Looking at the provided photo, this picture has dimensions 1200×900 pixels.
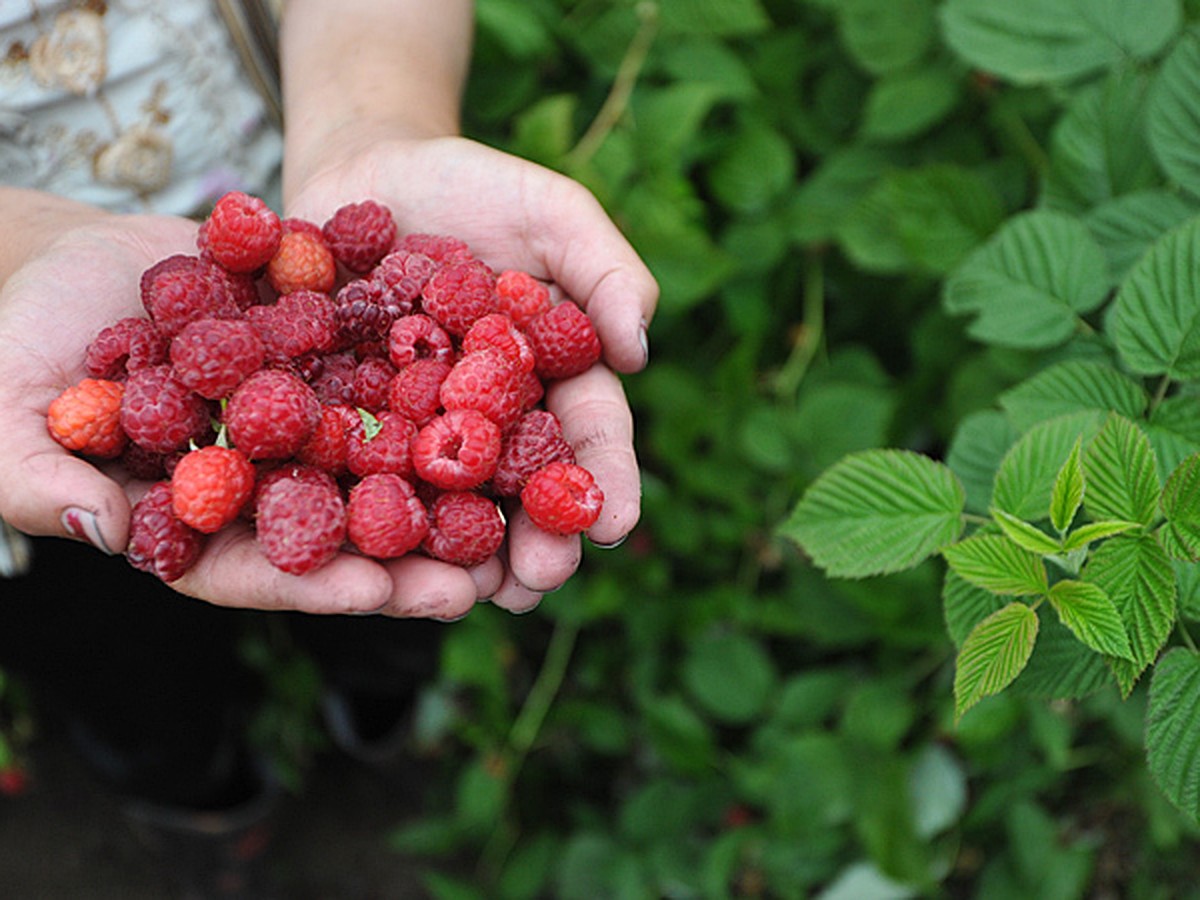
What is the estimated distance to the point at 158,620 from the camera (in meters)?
1.84

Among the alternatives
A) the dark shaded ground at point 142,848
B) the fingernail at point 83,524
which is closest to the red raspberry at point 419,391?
the fingernail at point 83,524

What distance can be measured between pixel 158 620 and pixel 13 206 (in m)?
0.85

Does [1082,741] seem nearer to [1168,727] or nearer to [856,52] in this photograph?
[1168,727]

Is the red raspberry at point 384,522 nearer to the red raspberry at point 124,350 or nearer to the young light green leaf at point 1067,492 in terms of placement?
the red raspberry at point 124,350

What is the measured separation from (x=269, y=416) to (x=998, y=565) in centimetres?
74

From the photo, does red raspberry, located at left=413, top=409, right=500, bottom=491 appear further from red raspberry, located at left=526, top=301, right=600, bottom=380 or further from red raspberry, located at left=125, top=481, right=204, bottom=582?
red raspberry, located at left=125, top=481, right=204, bottom=582

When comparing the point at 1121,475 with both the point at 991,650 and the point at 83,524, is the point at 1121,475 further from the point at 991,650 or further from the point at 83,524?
the point at 83,524

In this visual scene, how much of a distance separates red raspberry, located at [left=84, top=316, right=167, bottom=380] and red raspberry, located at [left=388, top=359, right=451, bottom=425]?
0.88 ft

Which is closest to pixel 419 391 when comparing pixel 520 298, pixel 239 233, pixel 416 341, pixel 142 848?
pixel 416 341

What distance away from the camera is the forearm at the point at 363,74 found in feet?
4.68

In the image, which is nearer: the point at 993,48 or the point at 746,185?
the point at 993,48

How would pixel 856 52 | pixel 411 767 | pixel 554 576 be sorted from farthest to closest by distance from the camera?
pixel 411 767
pixel 856 52
pixel 554 576

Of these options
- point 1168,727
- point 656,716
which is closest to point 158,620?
point 656,716

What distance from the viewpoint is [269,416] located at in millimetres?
1066
